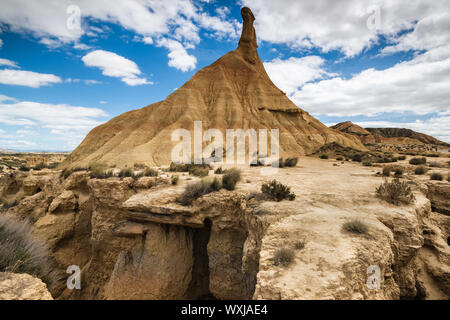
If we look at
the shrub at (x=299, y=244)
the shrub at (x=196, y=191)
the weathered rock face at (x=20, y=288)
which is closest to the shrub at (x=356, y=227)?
the shrub at (x=299, y=244)

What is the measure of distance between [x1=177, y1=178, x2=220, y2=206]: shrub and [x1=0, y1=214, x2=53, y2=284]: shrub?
3.94 meters

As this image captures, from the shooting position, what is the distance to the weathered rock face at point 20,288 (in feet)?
9.27

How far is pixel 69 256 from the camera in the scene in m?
10.7

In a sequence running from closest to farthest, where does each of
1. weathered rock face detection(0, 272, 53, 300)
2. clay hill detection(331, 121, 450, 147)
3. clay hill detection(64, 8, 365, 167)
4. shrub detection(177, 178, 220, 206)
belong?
weathered rock face detection(0, 272, 53, 300), shrub detection(177, 178, 220, 206), clay hill detection(64, 8, 365, 167), clay hill detection(331, 121, 450, 147)

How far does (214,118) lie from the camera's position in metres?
32.2

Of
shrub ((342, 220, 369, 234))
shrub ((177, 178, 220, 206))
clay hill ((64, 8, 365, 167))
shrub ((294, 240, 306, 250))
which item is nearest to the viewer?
shrub ((294, 240, 306, 250))

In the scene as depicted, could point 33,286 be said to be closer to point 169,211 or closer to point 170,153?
point 169,211

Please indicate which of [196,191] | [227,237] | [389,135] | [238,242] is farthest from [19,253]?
[389,135]

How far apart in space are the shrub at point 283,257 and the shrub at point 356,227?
1.48m

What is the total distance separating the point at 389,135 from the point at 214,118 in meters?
74.5

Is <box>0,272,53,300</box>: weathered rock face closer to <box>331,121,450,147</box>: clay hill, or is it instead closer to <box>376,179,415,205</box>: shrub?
<box>376,179,415,205</box>: shrub

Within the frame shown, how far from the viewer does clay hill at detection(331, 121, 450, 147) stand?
62.5m

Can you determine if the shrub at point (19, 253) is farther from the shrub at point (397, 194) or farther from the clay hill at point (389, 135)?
the clay hill at point (389, 135)

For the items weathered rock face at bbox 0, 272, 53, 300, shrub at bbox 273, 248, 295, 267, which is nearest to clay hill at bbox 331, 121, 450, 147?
shrub at bbox 273, 248, 295, 267
